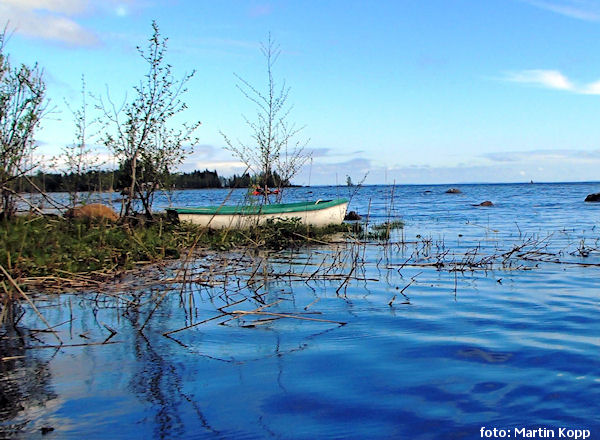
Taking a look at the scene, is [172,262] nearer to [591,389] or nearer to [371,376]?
[371,376]

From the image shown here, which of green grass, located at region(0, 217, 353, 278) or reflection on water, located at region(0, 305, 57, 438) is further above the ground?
green grass, located at region(0, 217, 353, 278)

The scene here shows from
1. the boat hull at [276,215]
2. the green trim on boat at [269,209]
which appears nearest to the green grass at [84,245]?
the boat hull at [276,215]

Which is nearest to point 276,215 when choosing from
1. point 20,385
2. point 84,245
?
point 84,245

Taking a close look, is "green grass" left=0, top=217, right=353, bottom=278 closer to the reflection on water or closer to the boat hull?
the boat hull

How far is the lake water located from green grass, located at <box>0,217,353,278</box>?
81 cm

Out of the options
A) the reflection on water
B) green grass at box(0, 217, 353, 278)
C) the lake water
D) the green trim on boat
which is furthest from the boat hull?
the reflection on water

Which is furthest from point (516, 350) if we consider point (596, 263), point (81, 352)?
point (596, 263)

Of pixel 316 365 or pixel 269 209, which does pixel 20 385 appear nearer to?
pixel 316 365

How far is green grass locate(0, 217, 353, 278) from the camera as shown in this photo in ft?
A: 23.6

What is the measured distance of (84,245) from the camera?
8.49m

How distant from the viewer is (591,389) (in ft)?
12.1

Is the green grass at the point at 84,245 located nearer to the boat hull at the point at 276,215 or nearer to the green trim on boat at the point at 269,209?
the boat hull at the point at 276,215

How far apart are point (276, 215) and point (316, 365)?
33.2ft

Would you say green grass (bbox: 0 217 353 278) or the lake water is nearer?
the lake water
